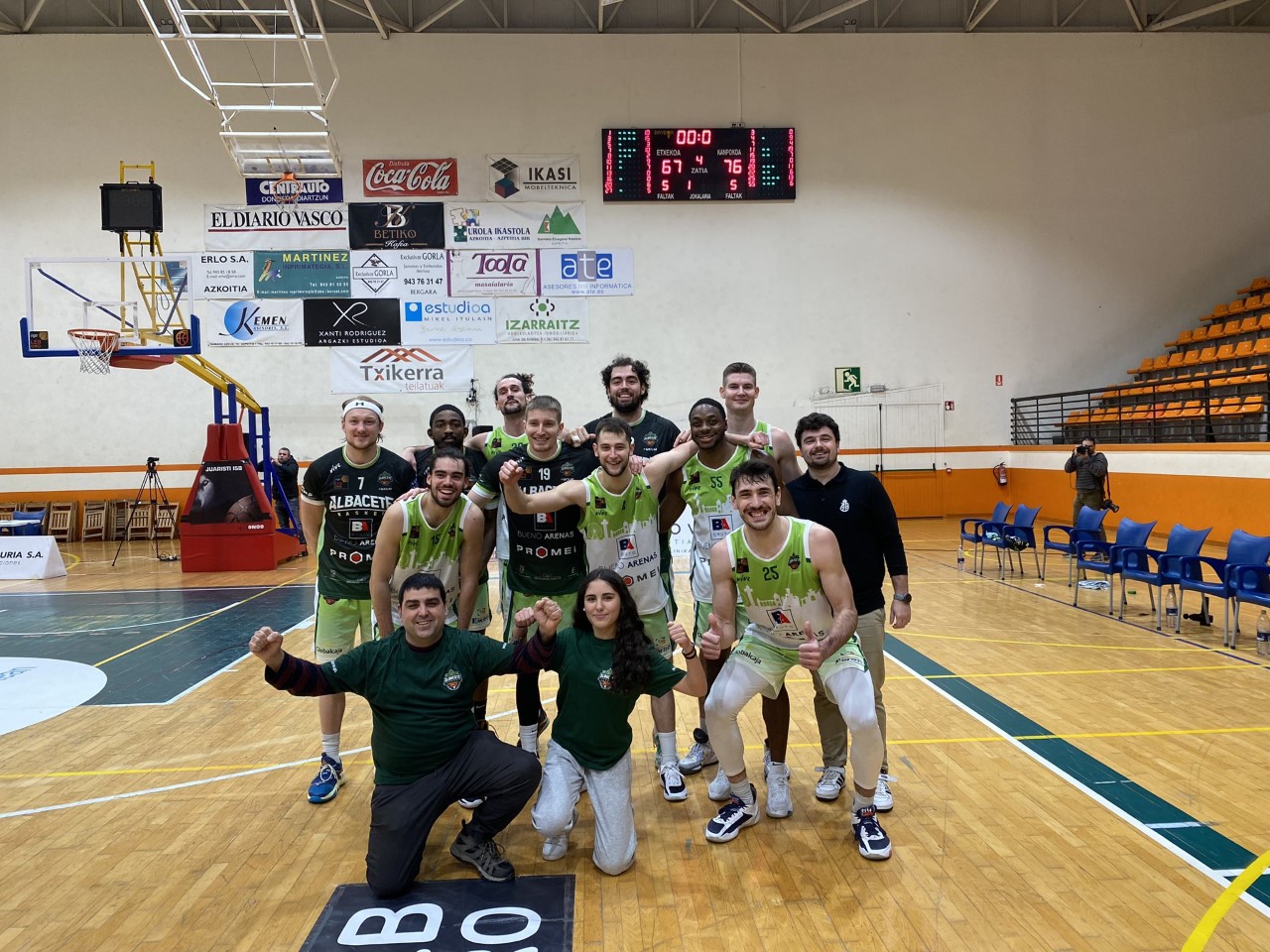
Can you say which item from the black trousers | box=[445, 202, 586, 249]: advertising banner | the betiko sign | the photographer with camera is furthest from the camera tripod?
the photographer with camera

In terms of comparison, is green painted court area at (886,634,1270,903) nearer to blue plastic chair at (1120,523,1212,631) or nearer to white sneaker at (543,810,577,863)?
white sneaker at (543,810,577,863)

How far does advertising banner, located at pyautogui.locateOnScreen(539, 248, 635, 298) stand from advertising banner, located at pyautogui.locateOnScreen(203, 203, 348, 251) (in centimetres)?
409

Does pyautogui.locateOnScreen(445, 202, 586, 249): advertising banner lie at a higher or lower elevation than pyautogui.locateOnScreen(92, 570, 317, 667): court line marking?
higher

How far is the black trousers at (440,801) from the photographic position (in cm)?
337

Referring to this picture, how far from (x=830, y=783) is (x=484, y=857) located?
1767 millimetres

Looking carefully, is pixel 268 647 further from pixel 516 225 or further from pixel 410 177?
pixel 410 177

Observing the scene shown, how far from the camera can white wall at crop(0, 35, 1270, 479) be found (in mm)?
17219

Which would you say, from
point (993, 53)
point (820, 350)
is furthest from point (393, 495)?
point (993, 53)

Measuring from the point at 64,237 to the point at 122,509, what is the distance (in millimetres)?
5607

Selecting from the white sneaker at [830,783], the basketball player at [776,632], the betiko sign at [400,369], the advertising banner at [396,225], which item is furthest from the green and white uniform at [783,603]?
the advertising banner at [396,225]

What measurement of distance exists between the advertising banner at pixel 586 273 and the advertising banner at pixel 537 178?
1165 millimetres

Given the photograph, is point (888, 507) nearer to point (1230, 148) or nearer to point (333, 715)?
point (333, 715)

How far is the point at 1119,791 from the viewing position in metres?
4.22

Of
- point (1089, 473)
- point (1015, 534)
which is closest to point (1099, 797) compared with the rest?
point (1015, 534)
